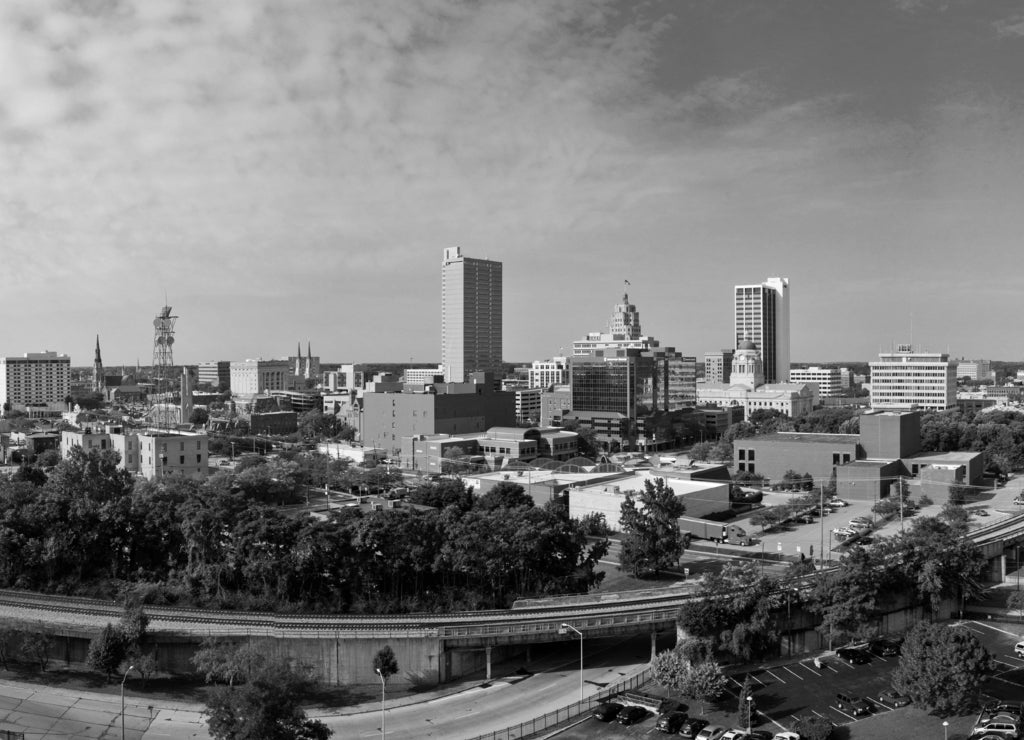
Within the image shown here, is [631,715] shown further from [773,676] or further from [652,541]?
[652,541]

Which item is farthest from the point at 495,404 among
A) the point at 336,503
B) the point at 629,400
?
the point at 336,503

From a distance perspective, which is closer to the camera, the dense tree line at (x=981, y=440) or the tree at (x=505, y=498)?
the tree at (x=505, y=498)

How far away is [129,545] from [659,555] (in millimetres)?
26595

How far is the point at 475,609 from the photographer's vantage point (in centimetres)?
3759

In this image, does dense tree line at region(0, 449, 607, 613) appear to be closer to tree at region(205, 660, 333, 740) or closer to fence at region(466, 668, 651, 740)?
fence at region(466, 668, 651, 740)

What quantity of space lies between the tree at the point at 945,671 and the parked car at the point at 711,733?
20.3ft

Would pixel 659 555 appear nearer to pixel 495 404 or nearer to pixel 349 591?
pixel 349 591

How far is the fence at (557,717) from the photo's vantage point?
2716 cm

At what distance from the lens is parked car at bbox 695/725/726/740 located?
25969 mm

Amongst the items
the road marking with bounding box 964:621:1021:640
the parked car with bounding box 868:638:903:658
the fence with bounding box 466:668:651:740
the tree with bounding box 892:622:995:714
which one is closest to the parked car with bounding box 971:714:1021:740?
the tree with bounding box 892:622:995:714

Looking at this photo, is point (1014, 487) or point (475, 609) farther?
point (1014, 487)

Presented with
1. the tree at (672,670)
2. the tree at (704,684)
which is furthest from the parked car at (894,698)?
the tree at (672,670)

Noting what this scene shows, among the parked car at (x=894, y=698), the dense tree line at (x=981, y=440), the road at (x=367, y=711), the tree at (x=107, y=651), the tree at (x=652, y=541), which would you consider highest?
the dense tree line at (x=981, y=440)

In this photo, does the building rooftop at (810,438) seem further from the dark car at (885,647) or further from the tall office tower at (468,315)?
the tall office tower at (468,315)
